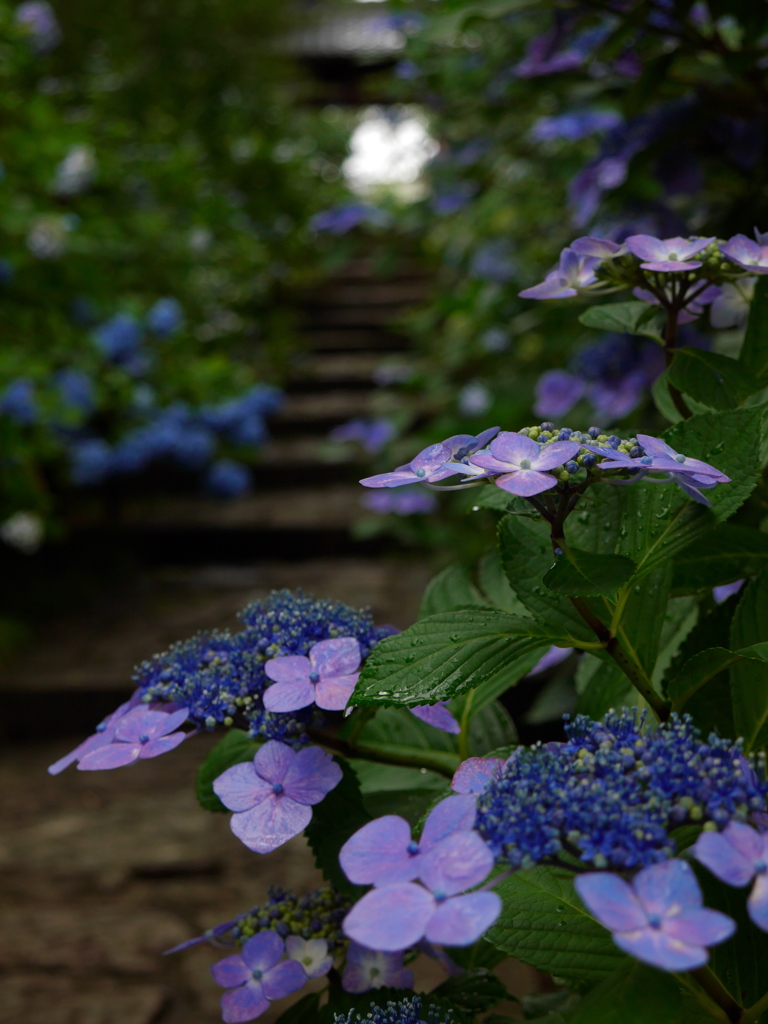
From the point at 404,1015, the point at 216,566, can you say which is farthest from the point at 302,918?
the point at 216,566

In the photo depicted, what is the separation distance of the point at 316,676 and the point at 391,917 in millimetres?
194

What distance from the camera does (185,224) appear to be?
4051 millimetres

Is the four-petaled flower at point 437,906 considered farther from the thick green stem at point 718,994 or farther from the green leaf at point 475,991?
the green leaf at point 475,991

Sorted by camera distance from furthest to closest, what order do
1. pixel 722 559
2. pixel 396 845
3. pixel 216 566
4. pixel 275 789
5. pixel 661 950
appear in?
pixel 216 566, pixel 722 559, pixel 275 789, pixel 396 845, pixel 661 950

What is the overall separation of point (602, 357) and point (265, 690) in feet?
2.58

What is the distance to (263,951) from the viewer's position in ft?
1.98

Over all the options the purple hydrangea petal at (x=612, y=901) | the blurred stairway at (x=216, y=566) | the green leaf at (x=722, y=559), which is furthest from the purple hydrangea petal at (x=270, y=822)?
the blurred stairway at (x=216, y=566)

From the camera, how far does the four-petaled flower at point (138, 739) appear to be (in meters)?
0.54

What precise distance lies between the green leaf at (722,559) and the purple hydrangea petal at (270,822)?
0.32m

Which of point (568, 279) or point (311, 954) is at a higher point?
point (568, 279)

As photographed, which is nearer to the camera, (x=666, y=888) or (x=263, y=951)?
(x=666, y=888)

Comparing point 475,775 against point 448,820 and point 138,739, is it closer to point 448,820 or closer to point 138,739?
point 448,820

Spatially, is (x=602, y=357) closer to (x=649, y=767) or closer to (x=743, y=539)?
(x=743, y=539)

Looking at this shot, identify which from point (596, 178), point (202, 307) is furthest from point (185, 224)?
point (596, 178)
